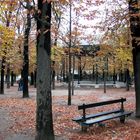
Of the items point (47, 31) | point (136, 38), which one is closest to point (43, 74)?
point (47, 31)

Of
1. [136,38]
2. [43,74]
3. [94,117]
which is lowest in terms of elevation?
[94,117]

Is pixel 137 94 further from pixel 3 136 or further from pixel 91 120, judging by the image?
pixel 3 136

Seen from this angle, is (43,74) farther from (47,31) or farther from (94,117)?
(94,117)

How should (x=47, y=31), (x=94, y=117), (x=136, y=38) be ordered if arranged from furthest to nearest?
(x=136, y=38)
(x=94, y=117)
(x=47, y=31)

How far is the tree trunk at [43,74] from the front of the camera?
1077 centimetres

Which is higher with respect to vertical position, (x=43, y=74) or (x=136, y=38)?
(x=136, y=38)

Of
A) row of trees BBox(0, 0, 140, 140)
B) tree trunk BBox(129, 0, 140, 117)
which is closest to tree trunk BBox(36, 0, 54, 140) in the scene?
row of trees BBox(0, 0, 140, 140)

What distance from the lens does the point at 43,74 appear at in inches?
425

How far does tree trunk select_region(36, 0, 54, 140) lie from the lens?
10766mm

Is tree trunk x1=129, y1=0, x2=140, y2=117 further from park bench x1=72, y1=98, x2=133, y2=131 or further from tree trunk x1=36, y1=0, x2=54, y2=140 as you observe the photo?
tree trunk x1=36, y1=0, x2=54, y2=140

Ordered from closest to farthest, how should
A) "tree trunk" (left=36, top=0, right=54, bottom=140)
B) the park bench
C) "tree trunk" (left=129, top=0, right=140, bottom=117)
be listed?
"tree trunk" (left=36, top=0, right=54, bottom=140) → the park bench → "tree trunk" (left=129, top=0, right=140, bottom=117)

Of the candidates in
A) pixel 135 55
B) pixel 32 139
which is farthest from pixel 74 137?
pixel 135 55

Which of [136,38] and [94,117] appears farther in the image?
[136,38]

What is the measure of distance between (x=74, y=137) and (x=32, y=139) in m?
1.31
